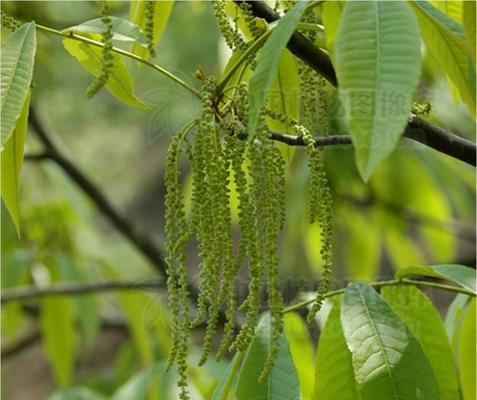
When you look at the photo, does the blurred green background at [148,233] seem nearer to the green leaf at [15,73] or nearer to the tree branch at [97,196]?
the tree branch at [97,196]

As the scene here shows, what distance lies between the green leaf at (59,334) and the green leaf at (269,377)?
102 centimetres

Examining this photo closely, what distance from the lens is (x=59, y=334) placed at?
1818 mm

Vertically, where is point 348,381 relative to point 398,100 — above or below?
below

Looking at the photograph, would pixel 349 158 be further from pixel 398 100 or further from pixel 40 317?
pixel 398 100

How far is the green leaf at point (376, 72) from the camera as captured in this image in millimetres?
553

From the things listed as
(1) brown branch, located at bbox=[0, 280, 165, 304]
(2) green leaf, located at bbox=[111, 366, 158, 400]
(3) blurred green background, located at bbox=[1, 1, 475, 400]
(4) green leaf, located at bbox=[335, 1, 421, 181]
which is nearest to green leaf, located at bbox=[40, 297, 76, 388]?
(3) blurred green background, located at bbox=[1, 1, 475, 400]

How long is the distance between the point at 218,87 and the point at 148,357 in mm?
1074

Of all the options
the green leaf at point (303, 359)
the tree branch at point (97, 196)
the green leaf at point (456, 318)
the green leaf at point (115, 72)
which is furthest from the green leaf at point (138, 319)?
the green leaf at point (115, 72)

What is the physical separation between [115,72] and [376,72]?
0.31 metres

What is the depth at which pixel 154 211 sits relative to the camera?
5480 millimetres

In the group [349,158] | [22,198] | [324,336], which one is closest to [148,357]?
[22,198]

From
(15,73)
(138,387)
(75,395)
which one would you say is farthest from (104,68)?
(75,395)

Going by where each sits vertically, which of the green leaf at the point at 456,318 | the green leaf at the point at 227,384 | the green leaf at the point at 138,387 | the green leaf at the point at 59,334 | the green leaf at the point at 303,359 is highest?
the green leaf at the point at 456,318

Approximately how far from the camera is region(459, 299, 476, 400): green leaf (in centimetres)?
89
